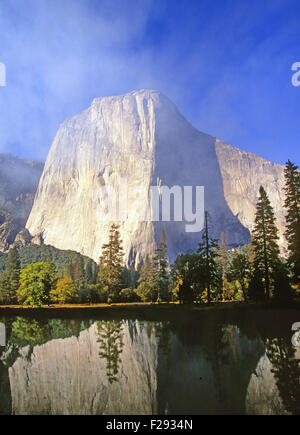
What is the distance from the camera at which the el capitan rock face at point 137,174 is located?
138500 millimetres

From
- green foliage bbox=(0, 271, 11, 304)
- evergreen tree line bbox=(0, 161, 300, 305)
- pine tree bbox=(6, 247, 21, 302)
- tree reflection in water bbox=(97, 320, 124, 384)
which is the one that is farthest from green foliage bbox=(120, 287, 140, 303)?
tree reflection in water bbox=(97, 320, 124, 384)

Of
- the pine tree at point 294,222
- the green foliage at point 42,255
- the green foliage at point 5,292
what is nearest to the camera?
the pine tree at point 294,222

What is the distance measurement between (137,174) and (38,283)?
111791 mm

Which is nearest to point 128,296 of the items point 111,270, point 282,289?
point 111,270

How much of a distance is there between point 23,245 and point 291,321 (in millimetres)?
166755

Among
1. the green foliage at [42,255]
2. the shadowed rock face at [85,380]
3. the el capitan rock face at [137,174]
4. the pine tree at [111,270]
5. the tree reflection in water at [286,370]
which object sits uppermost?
the el capitan rock face at [137,174]

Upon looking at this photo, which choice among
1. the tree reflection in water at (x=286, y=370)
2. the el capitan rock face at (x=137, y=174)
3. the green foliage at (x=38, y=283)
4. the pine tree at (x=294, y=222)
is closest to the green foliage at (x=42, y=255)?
the el capitan rock face at (x=137, y=174)

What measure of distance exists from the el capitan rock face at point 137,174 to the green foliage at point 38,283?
92904 millimetres

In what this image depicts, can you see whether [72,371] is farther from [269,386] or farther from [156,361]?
[269,386]

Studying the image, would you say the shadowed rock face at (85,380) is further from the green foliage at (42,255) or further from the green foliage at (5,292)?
the green foliage at (42,255)

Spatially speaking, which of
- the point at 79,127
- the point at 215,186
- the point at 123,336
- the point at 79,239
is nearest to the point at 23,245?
the point at 79,239

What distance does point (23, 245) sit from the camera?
160625 millimetres
